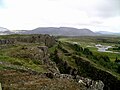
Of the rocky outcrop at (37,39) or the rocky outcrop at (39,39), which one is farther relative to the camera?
the rocky outcrop at (39,39)

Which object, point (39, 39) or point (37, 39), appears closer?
point (37, 39)

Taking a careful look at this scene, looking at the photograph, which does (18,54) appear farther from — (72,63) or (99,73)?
(72,63)

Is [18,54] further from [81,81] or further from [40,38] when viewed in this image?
[40,38]

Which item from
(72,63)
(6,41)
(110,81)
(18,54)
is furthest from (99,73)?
(6,41)

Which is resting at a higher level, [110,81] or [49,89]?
[49,89]

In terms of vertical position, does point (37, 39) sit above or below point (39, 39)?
above

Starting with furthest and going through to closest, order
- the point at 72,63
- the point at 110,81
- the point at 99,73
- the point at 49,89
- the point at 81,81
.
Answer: the point at 72,63
the point at 99,73
the point at 110,81
the point at 81,81
the point at 49,89

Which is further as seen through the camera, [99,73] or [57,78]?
[99,73]

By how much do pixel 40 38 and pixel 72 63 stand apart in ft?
142

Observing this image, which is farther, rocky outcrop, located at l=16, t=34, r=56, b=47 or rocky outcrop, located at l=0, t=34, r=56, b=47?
rocky outcrop, located at l=16, t=34, r=56, b=47

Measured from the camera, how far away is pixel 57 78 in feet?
104

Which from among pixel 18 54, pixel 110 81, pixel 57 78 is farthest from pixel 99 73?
pixel 57 78

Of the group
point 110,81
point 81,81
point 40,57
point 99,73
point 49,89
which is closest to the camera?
point 49,89

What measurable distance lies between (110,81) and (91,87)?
167ft
